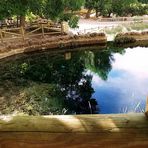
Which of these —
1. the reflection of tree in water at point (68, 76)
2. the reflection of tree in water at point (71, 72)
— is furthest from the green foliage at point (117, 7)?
the reflection of tree in water at point (68, 76)

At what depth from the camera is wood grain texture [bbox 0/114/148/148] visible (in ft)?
5.07

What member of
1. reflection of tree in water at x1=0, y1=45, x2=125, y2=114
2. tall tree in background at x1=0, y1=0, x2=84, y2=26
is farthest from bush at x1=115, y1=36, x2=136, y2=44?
tall tree in background at x1=0, y1=0, x2=84, y2=26

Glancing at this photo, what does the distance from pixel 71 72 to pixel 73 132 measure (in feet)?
52.5

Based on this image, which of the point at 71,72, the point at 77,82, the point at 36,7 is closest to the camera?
the point at 77,82

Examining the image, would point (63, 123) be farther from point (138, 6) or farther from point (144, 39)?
point (138, 6)

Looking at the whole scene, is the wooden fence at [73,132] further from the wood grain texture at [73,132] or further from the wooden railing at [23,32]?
the wooden railing at [23,32]

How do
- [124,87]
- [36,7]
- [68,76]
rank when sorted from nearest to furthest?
1. [124,87]
2. [68,76]
3. [36,7]

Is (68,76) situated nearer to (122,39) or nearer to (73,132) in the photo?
(122,39)

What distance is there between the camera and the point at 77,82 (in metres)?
15.9

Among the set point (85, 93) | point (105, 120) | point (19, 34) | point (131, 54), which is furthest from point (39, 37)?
point (105, 120)

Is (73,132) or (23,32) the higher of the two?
(73,132)

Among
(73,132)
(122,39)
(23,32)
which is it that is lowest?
(122,39)

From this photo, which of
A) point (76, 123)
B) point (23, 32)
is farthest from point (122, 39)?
point (76, 123)

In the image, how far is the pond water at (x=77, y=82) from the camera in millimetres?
12070
